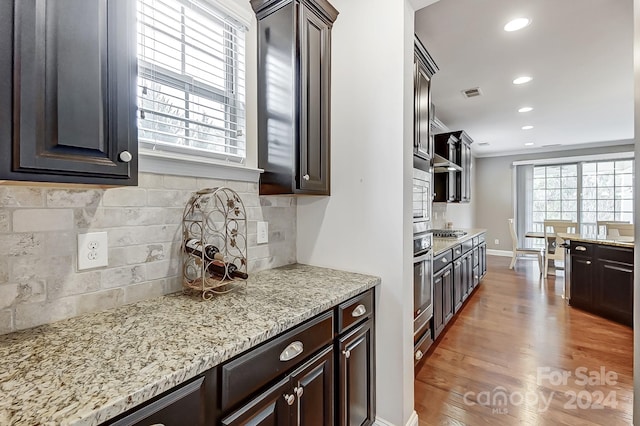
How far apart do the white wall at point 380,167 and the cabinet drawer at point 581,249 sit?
3321 millimetres

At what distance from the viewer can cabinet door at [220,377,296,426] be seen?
90cm

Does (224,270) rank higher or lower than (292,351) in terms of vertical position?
Answer: higher

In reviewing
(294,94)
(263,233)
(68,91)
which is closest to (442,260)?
(263,233)

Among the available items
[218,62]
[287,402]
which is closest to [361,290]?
[287,402]

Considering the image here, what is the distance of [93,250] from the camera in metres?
1.12

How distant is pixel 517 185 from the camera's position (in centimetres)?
734

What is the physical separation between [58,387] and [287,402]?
0.68m

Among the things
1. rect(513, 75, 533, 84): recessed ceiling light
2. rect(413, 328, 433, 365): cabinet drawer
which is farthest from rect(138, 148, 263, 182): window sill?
rect(513, 75, 533, 84): recessed ceiling light

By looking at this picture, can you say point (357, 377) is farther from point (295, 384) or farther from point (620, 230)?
point (620, 230)

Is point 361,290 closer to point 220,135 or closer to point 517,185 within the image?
point 220,135

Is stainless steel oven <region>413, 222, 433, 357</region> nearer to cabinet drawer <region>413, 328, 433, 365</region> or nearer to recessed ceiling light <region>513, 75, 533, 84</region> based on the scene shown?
cabinet drawer <region>413, 328, 433, 365</region>

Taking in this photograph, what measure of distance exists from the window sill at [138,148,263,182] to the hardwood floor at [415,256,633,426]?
6.05ft

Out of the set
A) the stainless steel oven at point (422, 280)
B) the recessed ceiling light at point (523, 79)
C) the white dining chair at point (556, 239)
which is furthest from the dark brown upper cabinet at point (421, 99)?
the white dining chair at point (556, 239)

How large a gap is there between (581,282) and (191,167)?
4644 mm
